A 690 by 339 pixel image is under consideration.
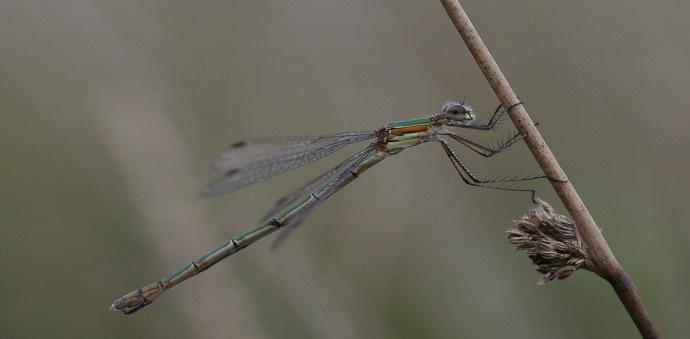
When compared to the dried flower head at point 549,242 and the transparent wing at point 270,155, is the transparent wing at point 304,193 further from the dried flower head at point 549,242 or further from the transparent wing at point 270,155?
the dried flower head at point 549,242

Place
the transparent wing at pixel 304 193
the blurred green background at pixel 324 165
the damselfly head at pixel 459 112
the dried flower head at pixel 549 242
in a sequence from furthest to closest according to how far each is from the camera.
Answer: the blurred green background at pixel 324 165 → the damselfly head at pixel 459 112 → the transparent wing at pixel 304 193 → the dried flower head at pixel 549 242

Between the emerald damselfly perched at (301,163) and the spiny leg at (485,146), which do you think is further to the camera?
the emerald damselfly perched at (301,163)

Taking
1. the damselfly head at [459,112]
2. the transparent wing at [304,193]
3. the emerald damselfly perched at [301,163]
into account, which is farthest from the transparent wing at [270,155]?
the damselfly head at [459,112]

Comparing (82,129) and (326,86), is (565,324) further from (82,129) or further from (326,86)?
(82,129)

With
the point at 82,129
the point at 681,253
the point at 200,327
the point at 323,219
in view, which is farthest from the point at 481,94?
the point at 82,129

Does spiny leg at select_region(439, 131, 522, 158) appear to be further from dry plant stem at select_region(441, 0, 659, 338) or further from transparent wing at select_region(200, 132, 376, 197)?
dry plant stem at select_region(441, 0, 659, 338)

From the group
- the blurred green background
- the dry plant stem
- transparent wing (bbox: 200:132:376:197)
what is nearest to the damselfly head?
transparent wing (bbox: 200:132:376:197)
